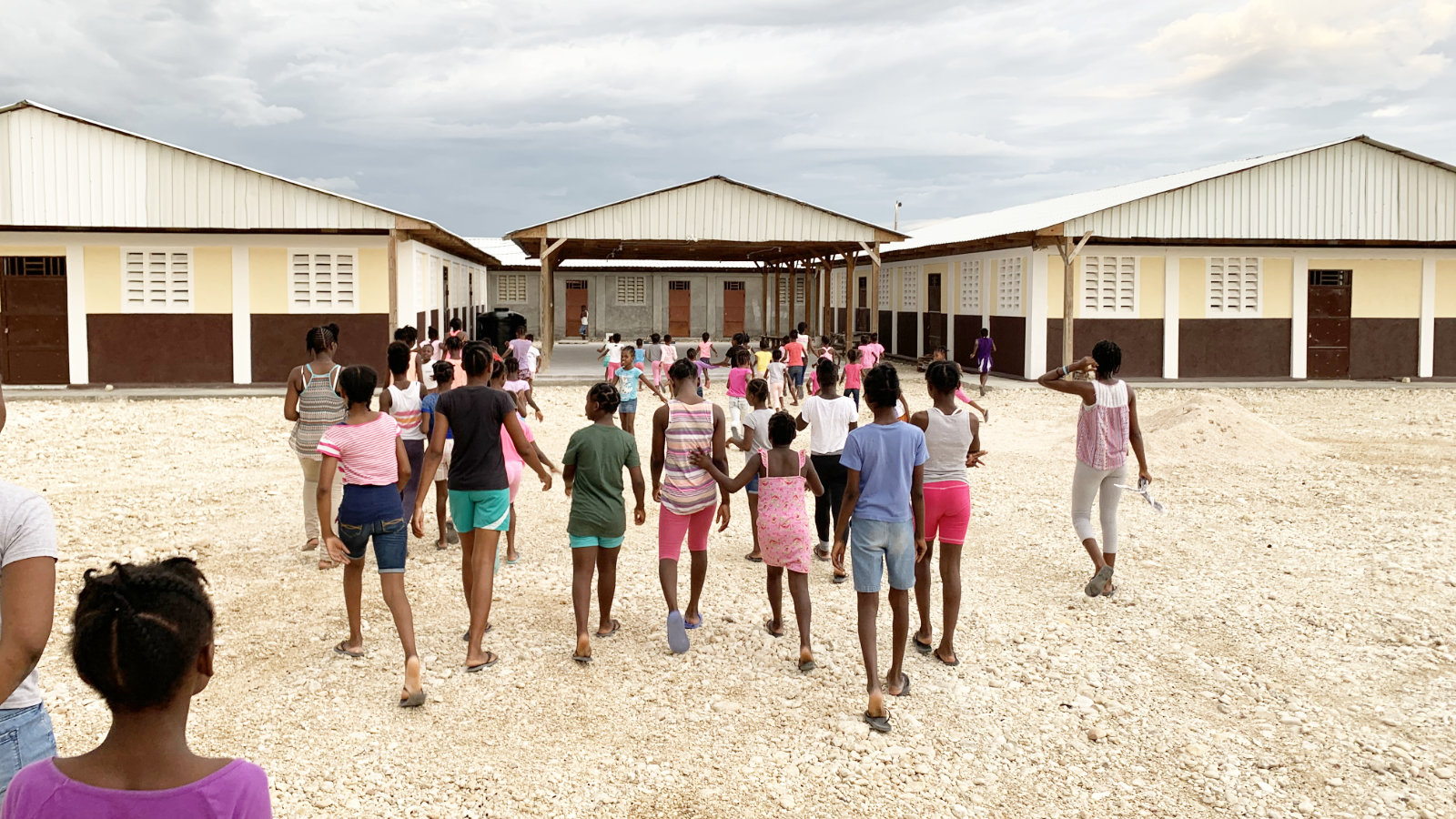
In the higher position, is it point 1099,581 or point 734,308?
point 734,308

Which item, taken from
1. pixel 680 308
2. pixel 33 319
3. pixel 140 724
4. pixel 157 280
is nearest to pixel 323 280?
pixel 157 280

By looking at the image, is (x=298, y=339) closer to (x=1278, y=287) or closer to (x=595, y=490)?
(x=595, y=490)

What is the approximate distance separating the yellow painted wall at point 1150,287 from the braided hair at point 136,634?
2262 cm

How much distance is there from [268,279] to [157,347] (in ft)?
7.67

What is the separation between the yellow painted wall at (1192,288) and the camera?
2258cm

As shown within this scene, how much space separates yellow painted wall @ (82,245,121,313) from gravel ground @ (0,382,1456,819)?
1105 cm

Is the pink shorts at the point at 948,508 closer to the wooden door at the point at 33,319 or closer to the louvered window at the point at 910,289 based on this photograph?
the wooden door at the point at 33,319

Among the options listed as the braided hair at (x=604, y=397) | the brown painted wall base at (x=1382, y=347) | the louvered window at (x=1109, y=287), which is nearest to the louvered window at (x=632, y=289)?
the louvered window at (x=1109, y=287)

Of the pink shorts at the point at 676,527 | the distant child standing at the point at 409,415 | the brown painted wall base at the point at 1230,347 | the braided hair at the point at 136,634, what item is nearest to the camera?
the braided hair at the point at 136,634

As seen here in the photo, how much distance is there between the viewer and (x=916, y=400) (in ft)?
62.0

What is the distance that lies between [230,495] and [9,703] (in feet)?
27.2

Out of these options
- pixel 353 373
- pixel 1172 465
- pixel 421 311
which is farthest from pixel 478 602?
pixel 421 311

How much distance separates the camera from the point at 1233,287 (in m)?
22.8

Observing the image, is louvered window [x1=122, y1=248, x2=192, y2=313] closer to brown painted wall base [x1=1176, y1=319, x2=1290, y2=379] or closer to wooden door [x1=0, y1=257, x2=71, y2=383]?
wooden door [x1=0, y1=257, x2=71, y2=383]
